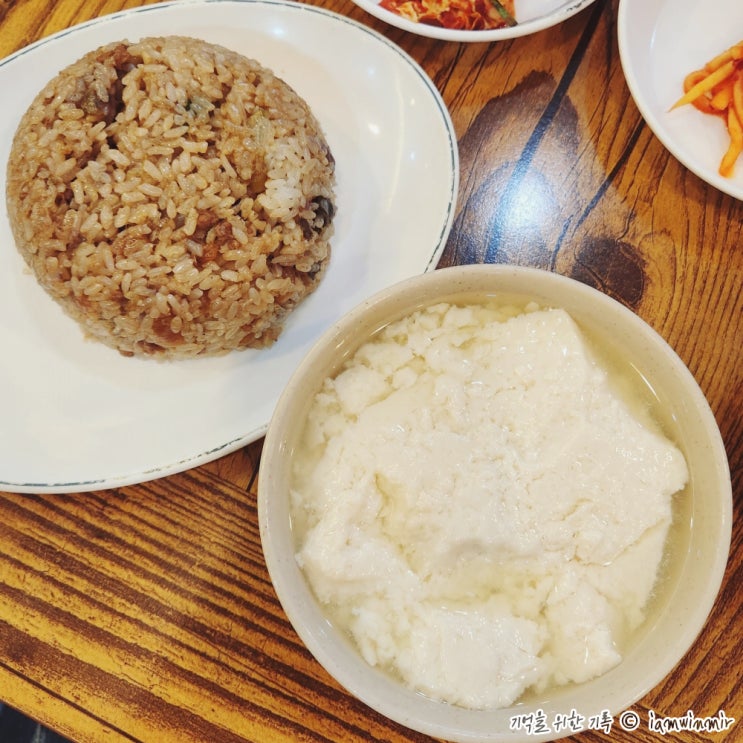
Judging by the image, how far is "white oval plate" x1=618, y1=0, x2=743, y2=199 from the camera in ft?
5.44

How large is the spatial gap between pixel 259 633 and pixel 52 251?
942 millimetres

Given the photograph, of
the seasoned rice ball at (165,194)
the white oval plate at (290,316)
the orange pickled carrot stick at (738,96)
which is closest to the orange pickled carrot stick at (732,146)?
the orange pickled carrot stick at (738,96)

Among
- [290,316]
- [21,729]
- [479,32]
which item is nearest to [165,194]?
[290,316]

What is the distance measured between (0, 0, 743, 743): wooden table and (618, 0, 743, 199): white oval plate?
0.07 m

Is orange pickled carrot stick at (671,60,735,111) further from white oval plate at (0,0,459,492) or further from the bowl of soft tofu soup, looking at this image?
the bowl of soft tofu soup

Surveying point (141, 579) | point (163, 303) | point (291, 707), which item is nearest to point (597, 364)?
point (163, 303)

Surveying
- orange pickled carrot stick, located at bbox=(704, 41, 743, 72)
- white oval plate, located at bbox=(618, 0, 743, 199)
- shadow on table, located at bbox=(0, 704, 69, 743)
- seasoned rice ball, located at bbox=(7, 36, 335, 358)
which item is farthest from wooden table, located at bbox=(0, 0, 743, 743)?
shadow on table, located at bbox=(0, 704, 69, 743)

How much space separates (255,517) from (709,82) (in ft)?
4.96

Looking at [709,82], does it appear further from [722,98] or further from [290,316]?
[290,316]

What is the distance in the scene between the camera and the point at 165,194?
4.75 feet

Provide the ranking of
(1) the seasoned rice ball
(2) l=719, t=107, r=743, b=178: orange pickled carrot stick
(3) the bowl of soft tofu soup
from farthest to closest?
(2) l=719, t=107, r=743, b=178: orange pickled carrot stick, (1) the seasoned rice ball, (3) the bowl of soft tofu soup

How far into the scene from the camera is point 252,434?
1.54m

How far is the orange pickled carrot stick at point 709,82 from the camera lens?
1.71 m

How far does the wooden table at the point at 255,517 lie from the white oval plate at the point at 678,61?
7 centimetres
